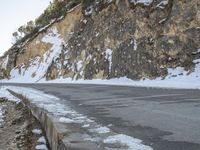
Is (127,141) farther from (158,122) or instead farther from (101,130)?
(158,122)

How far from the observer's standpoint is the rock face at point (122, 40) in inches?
1087

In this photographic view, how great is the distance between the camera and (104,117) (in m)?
10.2

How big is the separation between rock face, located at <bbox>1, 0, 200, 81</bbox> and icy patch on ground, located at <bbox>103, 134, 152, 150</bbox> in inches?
768

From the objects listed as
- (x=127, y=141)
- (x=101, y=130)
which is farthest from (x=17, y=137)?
(x=127, y=141)

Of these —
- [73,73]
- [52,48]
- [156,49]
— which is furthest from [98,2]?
[156,49]

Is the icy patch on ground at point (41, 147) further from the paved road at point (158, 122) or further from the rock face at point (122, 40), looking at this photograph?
the rock face at point (122, 40)

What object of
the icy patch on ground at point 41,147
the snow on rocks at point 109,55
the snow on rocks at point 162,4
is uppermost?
the snow on rocks at point 162,4

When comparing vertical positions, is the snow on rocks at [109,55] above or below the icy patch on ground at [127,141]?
above

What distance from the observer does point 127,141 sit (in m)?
6.77

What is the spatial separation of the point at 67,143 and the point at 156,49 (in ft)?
77.2

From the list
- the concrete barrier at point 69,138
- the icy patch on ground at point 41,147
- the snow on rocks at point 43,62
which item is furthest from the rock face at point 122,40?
the concrete barrier at point 69,138

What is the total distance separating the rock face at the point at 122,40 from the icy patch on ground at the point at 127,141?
19.5 metres

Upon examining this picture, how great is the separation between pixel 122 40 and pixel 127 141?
28279mm

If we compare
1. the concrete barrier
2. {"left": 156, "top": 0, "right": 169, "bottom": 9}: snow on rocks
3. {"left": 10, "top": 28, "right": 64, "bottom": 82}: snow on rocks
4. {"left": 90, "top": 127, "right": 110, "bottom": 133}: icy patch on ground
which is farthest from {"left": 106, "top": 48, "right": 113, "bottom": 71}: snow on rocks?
{"left": 90, "top": 127, "right": 110, "bottom": 133}: icy patch on ground
